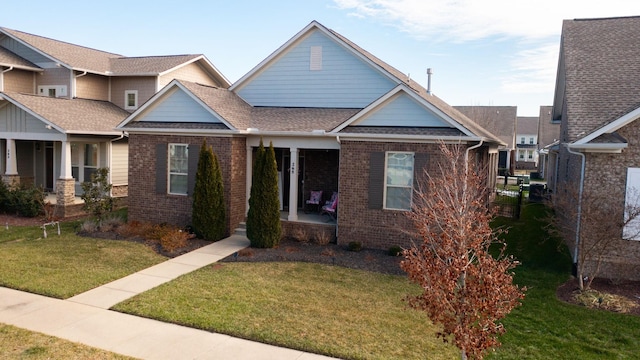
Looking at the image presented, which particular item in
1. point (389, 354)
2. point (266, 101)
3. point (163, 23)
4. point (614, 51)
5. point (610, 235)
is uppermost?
point (163, 23)

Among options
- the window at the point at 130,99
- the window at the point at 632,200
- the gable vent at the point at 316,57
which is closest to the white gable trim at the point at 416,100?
the window at the point at 632,200

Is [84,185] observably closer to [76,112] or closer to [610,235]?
[76,112]

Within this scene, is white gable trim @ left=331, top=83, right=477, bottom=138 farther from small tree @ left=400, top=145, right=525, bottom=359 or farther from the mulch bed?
small tree @ left=400, top=145, right=525, bottom=359

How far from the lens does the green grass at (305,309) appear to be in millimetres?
7422

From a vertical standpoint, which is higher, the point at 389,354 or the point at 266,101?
the point at 266,101

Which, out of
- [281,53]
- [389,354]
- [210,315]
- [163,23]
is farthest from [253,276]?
[163,23]

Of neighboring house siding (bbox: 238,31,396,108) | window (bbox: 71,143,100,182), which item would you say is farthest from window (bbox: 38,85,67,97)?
neighboring house siding (bbox: 238,31,396,108)

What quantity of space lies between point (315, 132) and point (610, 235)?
800 cm

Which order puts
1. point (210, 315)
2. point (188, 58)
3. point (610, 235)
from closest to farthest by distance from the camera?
1. point (210, 315)
2. point (610, 235)
3. point (188, 58)

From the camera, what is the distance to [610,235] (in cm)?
1020

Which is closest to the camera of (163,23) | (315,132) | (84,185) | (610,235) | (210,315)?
(210,315)

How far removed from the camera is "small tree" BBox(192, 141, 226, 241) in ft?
46.6

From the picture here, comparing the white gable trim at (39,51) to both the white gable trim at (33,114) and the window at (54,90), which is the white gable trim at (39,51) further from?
the white gable trim at (33,114)

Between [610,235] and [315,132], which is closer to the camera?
[610,235]
